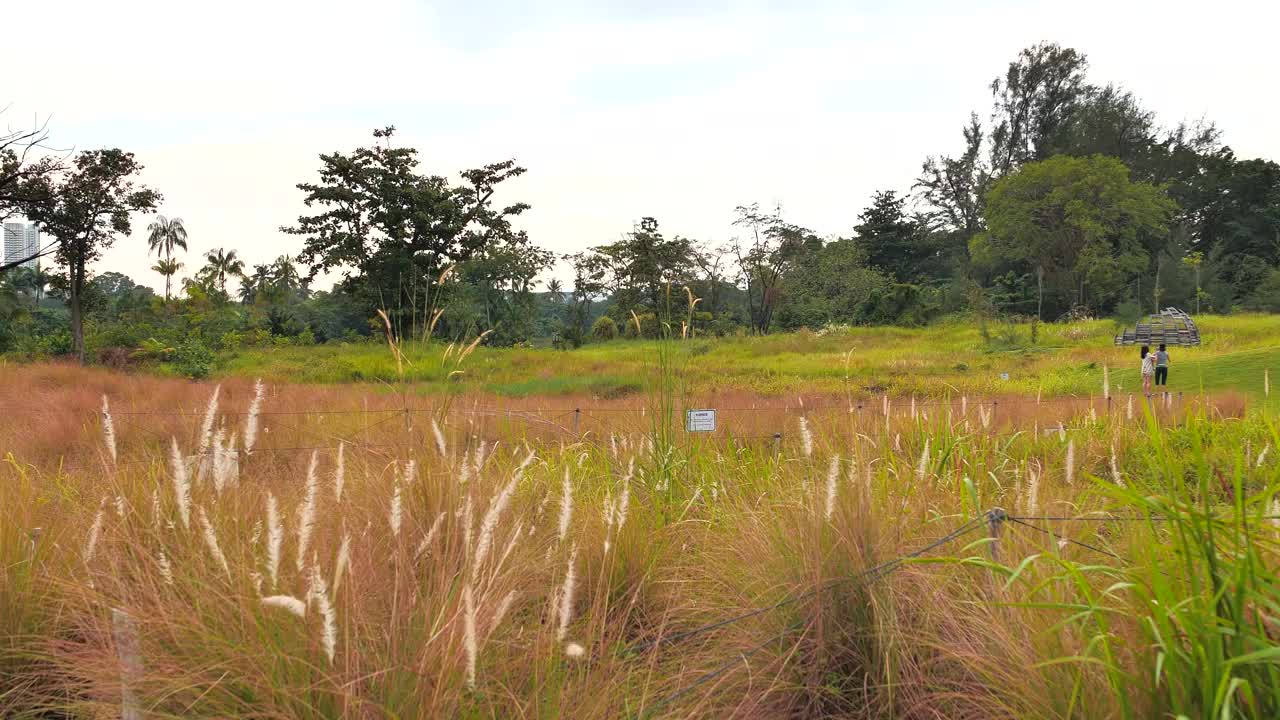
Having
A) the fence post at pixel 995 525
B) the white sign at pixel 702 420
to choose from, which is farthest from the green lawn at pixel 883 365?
the fence post at pixel 995 525

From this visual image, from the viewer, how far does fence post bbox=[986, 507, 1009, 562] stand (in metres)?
2.07

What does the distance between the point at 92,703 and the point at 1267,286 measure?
43.5 metres

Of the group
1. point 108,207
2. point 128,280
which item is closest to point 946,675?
point 108,207

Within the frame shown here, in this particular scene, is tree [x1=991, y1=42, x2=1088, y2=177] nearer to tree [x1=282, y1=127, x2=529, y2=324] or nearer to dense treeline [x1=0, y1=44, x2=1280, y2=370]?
dense treeline [x1=0, y1=44, x2=1280, y2=370]

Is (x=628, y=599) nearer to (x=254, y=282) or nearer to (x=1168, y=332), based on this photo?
(x=1168, y=332)

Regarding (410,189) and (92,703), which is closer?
(92,703)

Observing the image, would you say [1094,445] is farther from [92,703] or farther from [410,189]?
[410,189]

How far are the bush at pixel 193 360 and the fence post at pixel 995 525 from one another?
718 inches

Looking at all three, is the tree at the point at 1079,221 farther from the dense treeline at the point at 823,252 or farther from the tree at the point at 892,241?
the tree at the point at 892,241

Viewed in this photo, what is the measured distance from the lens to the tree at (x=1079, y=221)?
33.9m

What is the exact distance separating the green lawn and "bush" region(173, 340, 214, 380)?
53cm

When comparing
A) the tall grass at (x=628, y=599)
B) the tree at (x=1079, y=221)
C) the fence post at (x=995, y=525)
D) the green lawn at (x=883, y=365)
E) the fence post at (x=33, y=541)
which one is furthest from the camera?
the tree at (x=1079, y=221)

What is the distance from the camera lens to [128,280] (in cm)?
8694

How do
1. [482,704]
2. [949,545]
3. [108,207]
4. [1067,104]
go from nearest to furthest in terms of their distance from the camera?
[482,704]
[949,545]
[108,207]
[1067,104]
